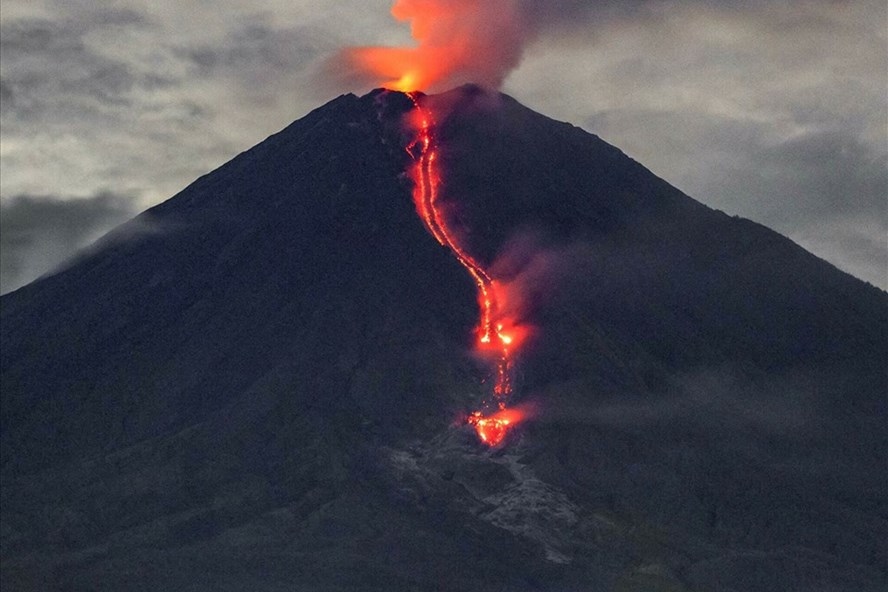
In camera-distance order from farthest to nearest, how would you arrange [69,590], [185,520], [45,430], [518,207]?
[518,207]
[45,430]
[185,520]
[69,590]

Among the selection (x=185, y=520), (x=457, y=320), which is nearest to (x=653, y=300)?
(x=457, y=320)

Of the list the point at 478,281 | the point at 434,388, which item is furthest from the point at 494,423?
the point at 478,281

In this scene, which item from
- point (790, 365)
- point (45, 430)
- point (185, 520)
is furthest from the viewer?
point (790, 365)

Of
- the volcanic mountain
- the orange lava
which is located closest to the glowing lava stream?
the orange lava

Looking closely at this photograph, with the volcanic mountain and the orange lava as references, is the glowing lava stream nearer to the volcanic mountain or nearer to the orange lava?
the orange lava

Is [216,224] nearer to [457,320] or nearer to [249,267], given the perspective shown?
[249,267]
